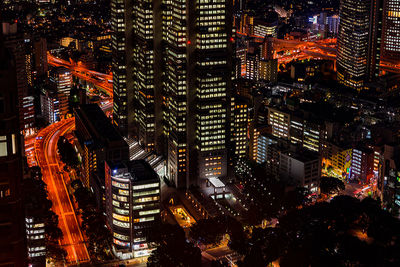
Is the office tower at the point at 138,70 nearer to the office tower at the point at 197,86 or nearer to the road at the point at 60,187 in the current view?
the office tower at the point at 197,86

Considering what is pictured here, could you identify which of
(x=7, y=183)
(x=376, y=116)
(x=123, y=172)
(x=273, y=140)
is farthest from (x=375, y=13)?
(x=7, y=183)

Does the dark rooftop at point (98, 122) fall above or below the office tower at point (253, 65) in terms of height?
above

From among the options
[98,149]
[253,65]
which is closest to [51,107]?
[98,149]

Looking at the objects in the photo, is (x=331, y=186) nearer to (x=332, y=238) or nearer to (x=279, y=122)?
(x=279, y=122)

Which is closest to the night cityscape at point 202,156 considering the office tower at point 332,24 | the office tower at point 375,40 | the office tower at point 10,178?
the office tower at point 375,40

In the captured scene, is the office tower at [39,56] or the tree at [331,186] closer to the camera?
the tree at [331,186]

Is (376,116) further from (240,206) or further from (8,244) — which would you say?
(8,244)
